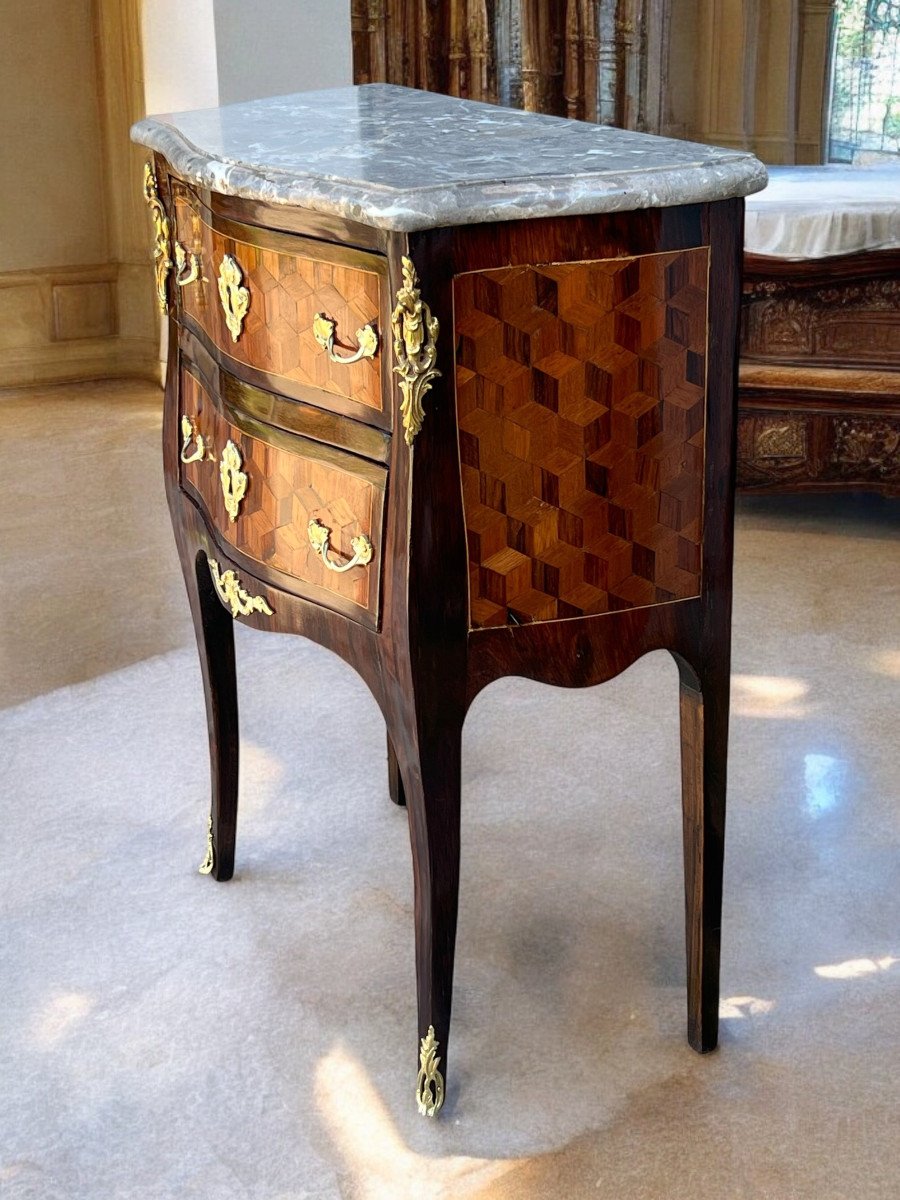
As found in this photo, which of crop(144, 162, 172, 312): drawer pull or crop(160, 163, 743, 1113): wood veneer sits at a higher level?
crop(144, 162, 172, 312): drawer pull

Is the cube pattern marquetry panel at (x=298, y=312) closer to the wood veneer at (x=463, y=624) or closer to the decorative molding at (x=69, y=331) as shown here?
the wood veneer at (x=463, y=624)

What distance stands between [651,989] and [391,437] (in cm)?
102

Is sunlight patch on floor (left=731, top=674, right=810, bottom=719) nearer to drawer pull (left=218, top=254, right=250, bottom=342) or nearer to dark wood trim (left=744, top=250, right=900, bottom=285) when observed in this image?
dark wood trim (left=744, top=250, right=900, bottom=285)

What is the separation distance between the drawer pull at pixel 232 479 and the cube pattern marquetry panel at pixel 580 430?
41 cm

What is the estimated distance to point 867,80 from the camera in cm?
732

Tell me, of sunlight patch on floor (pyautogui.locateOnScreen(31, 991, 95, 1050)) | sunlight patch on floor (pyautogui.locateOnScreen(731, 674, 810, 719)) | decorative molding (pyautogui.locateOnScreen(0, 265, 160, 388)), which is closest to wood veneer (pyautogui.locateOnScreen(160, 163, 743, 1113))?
sunlight patch on floor (pyautogui.locateOnScreen(31, 991, 95, 1050))

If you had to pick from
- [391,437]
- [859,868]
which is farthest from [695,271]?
[859,868]

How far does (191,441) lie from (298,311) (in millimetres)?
523

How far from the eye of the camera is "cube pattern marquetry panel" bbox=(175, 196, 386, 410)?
5.49 feet

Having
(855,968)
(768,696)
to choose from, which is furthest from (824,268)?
(855,968)

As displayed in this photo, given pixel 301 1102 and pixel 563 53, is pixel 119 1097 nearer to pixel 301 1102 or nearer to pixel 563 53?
pixel 301 1102

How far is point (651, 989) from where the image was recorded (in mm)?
2211

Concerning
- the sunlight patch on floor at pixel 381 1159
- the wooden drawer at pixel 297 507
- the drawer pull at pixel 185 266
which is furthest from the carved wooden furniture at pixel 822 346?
the sunlight patch on floor at pixel 381 1159

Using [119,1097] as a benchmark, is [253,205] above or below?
above
